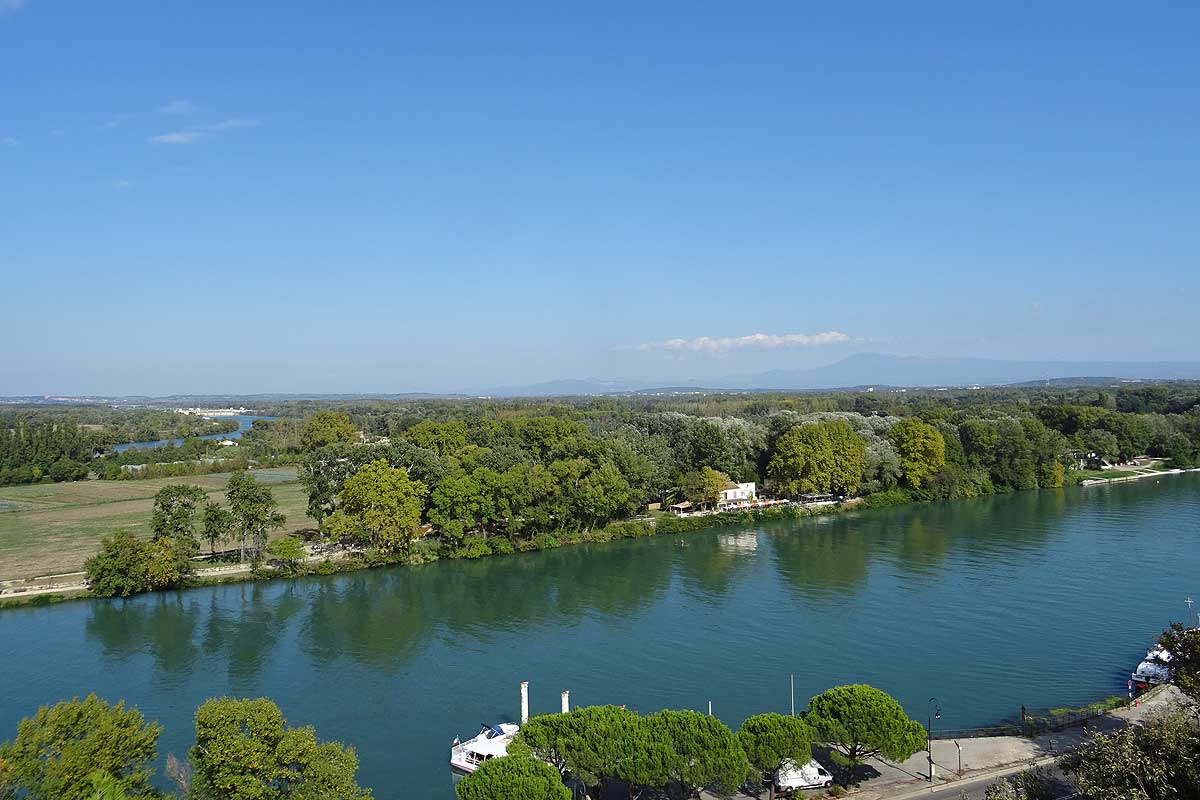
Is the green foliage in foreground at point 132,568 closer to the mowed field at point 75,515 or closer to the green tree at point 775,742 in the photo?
the mowed field at point 75,515

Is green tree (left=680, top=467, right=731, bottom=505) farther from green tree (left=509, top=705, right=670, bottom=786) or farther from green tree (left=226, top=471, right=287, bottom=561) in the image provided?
green tree (left=509, top=705, right=670, bottom=786)

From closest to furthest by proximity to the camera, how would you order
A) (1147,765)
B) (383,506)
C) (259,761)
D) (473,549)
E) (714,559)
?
(1147,765) < (259,761) < (383,506) < (714,559) < (473,549)

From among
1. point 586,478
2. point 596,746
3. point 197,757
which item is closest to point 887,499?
point 586,478

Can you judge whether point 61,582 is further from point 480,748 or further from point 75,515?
point 480,748

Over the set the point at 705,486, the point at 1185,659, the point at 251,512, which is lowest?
the point at 705,486

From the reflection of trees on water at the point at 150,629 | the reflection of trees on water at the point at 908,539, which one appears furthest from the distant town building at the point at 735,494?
the reflection of trees on water at the point at 150,629

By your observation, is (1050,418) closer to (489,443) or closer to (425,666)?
(489,443)
